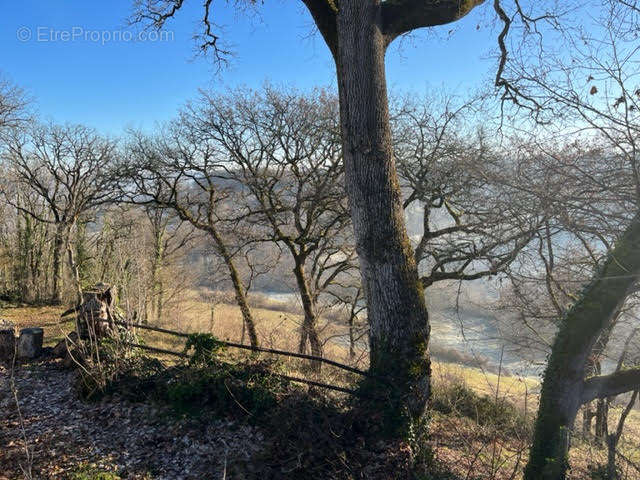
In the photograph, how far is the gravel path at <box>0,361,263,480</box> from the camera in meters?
3.91

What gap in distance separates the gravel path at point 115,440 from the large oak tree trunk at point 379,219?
1898 mm

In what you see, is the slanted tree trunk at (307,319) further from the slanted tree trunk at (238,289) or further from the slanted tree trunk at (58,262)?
the slanted tree trunk at (58,262)

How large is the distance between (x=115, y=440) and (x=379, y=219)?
3.98 m

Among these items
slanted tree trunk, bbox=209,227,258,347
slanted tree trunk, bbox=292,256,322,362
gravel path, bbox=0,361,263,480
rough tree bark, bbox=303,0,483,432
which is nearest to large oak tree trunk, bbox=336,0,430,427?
rough tree bark, bbox=303,0,483,432

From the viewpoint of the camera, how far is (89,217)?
15.4m

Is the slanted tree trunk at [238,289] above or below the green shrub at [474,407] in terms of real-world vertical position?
above

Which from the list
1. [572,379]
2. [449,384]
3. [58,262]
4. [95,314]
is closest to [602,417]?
[449,384]

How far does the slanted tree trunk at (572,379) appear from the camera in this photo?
422cm

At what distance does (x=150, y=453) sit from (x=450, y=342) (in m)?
25.0

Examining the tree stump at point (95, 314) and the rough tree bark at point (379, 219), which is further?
the tree stump at point (95, 314)

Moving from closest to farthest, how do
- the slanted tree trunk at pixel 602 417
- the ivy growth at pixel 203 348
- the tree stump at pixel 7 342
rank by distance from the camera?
the ivy growth at pixel 203 348 → the tree stump at pixel 7 342 → the slanted tree trunk at pixel 602 417

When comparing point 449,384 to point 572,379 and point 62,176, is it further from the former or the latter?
point 62,176

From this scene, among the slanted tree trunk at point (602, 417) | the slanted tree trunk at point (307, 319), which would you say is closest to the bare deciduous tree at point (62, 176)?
the slanted tree trunk at point (307, 319)

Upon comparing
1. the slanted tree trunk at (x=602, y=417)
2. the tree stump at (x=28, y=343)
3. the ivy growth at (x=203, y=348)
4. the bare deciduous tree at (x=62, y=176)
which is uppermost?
the bare deciduous tree at (x=62, y=176)
